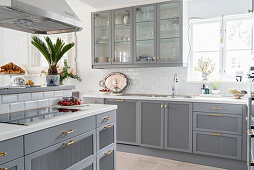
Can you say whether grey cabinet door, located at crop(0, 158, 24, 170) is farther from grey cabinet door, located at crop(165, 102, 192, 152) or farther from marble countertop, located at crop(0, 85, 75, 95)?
grey cabinet door, located at crop(165, 102, 192, 152)

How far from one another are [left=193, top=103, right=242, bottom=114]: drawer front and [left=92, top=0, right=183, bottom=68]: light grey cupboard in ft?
2.66

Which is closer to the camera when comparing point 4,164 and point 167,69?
point 4,164

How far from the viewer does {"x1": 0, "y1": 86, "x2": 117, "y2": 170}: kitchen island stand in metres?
1.29

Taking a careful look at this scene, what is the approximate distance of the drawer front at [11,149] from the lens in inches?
46.6

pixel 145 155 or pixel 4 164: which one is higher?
pixel 4 164

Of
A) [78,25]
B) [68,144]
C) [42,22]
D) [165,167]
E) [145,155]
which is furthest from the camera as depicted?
[145,155]

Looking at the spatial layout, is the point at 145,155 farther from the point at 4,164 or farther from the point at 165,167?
the point at 4,164

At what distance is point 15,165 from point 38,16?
146 cm

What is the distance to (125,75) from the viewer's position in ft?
14.4

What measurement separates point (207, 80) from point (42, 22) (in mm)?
2802

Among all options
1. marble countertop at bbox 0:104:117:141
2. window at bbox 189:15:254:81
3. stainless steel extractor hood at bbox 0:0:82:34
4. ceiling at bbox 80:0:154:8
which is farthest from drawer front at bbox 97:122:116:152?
ceiling at bbox 80:0:154:8

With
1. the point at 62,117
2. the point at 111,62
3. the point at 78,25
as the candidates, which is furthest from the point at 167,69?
the point at 62,117

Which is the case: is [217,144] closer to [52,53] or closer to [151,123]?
[151,123]

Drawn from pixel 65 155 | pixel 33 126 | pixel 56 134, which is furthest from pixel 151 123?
pixel 33 126
